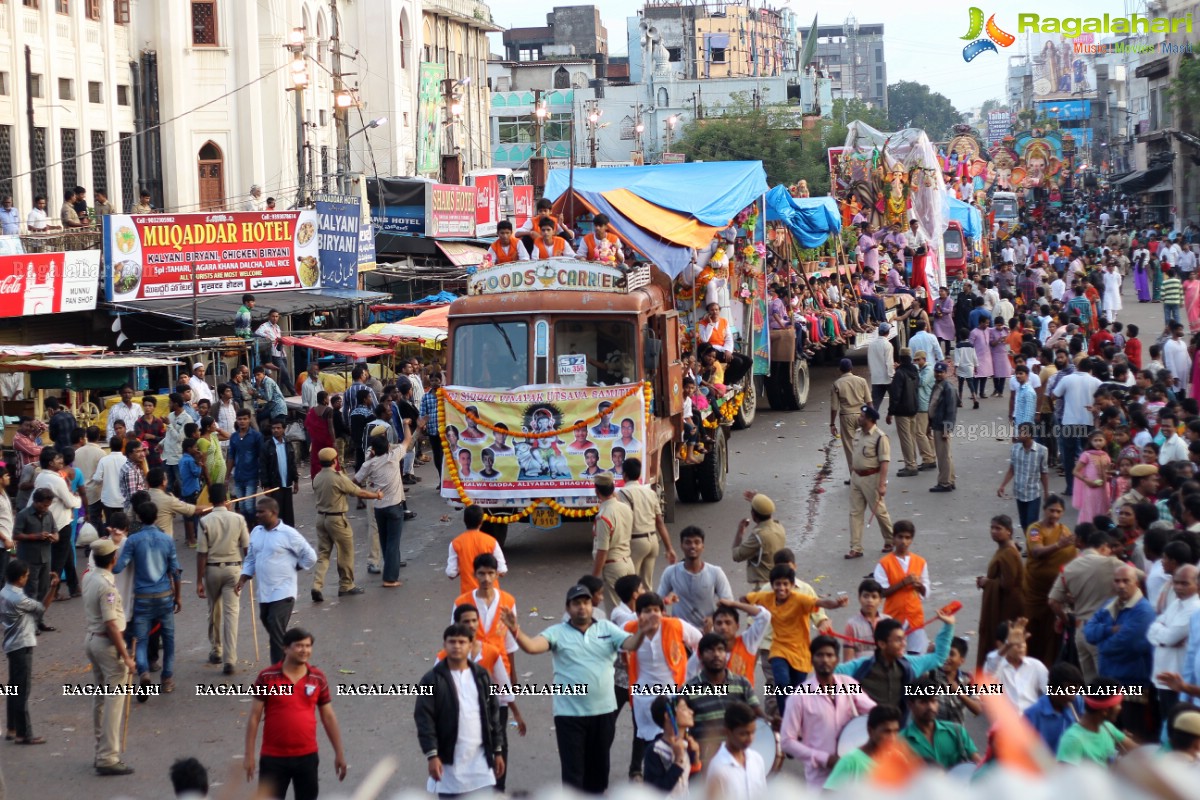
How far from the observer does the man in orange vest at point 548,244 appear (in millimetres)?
14977

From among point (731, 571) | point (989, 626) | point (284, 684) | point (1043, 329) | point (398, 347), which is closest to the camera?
point (284, 684)

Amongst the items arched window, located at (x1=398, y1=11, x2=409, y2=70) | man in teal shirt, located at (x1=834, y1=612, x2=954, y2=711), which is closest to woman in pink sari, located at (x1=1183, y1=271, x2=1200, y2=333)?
man in teal shirt, located at (x1=834, y1=612, x2=954, y2=711)

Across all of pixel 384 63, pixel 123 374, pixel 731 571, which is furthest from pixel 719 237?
pixel 384 63

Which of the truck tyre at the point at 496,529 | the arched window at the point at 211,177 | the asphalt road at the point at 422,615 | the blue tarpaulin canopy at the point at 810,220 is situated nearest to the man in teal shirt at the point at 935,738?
the asphalt road at the point at 422,615

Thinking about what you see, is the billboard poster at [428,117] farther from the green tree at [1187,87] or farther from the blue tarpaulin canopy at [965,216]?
the green tree at [1187,87]

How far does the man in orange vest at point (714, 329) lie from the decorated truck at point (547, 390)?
2.98m

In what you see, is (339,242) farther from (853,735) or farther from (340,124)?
(853,735)

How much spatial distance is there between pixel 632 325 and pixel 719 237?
483 cm

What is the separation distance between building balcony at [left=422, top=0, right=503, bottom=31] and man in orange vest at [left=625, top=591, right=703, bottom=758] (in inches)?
2068

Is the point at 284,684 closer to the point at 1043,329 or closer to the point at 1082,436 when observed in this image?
the point at 1082,436

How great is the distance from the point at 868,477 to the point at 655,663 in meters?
6.47

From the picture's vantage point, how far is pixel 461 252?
38.7m

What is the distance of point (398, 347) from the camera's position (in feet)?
86.1

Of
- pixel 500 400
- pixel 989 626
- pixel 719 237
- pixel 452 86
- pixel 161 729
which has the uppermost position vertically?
pixel 452 86
